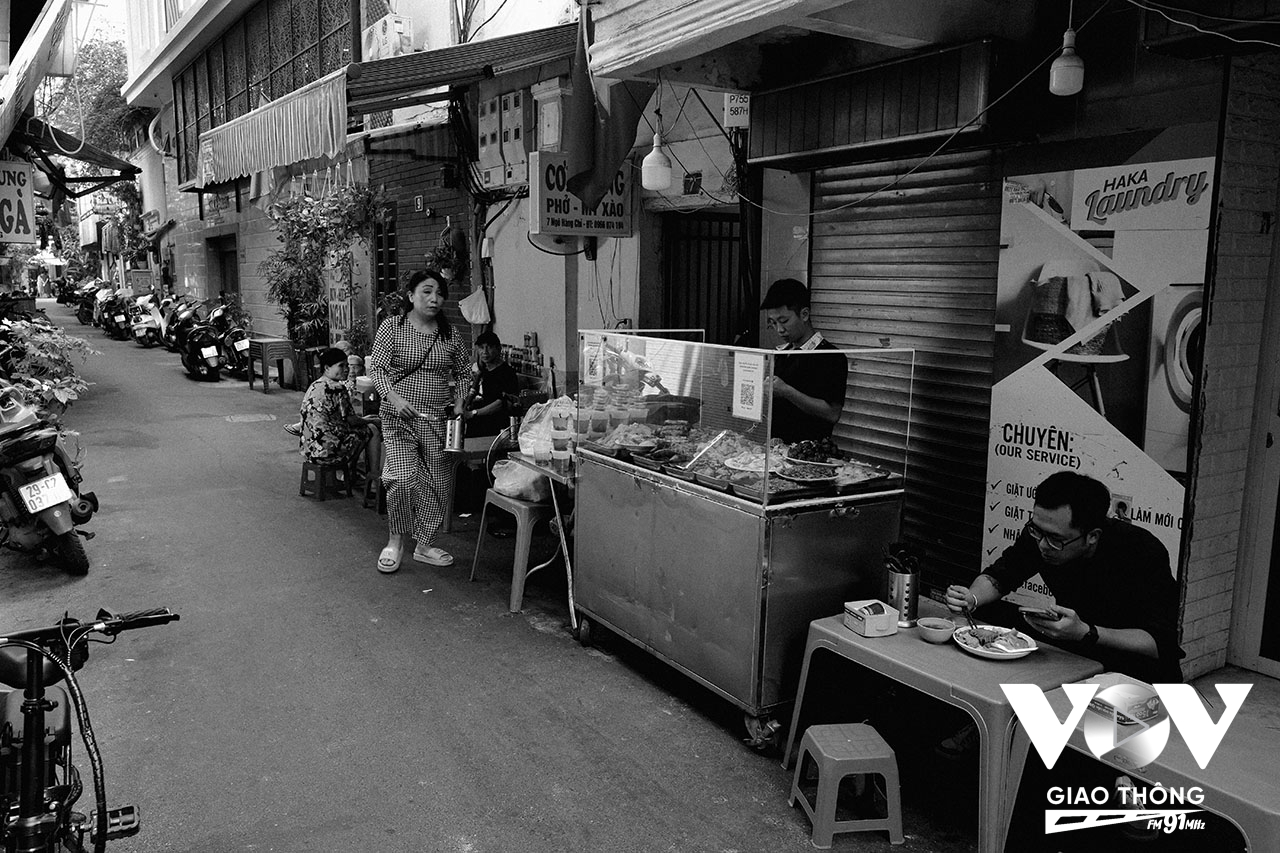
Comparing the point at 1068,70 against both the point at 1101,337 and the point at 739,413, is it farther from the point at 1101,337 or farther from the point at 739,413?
the point at 739,413

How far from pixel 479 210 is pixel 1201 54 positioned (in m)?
8.34

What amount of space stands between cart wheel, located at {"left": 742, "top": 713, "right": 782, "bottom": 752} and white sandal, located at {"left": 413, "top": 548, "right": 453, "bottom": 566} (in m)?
3.24

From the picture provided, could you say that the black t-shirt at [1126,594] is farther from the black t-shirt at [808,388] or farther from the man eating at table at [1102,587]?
the black t-shirt at [808,388]

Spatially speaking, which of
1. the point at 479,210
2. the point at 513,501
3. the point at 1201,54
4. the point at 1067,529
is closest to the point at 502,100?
the point at 479,210

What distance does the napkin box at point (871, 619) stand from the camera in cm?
362

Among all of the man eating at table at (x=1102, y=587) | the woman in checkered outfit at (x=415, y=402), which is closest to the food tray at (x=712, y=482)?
the man eating at table at (x=1102, y=587)

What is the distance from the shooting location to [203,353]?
17359mm

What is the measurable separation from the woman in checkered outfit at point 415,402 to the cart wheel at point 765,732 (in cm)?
326

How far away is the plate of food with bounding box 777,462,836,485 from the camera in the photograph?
13.7ft

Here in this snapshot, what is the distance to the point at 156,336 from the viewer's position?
2350 cm

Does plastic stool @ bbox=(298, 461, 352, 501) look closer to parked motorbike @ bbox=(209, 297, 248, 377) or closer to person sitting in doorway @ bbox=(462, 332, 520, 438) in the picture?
person sitting in doorway @ bbox=(462, 332, 520, 438)

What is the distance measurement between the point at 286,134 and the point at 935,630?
6813 millimetres

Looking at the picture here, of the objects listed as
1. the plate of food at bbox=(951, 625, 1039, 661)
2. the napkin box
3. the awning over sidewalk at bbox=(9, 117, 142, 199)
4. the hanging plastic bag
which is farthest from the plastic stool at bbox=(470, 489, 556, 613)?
the awning over sidewalk at bbox=(9, 117, 142, 199)

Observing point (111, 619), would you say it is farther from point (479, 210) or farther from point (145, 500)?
point (479, 210)
